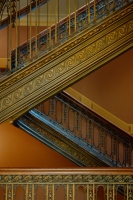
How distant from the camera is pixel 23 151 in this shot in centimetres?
866

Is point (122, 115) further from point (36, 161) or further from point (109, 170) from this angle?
point (109, 170)

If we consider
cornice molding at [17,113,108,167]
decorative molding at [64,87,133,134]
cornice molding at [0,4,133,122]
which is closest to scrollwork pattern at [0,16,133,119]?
cornice molding at [0,4,133,122]

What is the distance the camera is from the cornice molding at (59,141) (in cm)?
713

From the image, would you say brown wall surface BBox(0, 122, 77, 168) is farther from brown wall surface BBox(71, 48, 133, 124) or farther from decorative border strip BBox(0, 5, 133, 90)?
decorative border strip BBox(0, 5, 133, 90)

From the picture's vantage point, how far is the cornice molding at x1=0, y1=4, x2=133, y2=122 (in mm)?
4617

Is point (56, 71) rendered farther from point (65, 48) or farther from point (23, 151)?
point (23, 151)

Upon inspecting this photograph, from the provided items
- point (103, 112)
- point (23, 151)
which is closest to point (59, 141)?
point (23, 151)

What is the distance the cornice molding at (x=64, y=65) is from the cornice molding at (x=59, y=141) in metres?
2.45

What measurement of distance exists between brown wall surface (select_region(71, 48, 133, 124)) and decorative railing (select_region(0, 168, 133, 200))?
16.2ft

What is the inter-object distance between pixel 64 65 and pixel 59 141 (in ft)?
9.25

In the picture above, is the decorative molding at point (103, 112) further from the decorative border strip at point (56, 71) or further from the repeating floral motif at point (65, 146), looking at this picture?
the decorative border strip at point (56, 71)

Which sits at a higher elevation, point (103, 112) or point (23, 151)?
point (103, 112)

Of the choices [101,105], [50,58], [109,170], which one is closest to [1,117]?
[50,58]

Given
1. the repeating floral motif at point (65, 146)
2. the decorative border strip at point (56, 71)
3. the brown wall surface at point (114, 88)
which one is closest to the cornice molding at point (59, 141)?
the repeating floral motif at point (65, 146)
